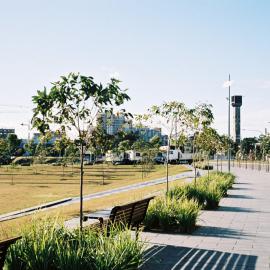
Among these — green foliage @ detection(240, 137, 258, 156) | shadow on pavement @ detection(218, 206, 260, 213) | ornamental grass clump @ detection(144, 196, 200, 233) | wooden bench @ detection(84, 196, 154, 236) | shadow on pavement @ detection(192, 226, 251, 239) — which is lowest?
shadow on pavement @ detection(218, 206, 260, 213)

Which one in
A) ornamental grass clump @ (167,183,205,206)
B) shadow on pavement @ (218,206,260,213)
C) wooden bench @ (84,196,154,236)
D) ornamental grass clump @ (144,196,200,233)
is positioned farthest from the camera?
shadow on pavement @ (218,206,260,213)

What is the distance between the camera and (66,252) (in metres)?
6.15

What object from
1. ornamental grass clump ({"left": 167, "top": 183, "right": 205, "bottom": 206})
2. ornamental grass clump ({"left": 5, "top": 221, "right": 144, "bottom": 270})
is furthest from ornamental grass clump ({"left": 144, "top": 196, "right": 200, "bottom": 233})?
ornamental grass clump ({"left": 5, "top": 221, "right": 144, "bottom": 270})

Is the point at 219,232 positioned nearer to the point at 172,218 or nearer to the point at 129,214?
the point at 172,218

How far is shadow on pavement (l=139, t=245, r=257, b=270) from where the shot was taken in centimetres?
767

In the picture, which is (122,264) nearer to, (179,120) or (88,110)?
(88,110)

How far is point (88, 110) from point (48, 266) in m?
3.50

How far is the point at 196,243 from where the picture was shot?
9.69 meters

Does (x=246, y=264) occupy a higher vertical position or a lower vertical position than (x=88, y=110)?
lower

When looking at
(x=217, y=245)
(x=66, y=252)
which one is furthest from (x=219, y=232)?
(x=66, y=252)

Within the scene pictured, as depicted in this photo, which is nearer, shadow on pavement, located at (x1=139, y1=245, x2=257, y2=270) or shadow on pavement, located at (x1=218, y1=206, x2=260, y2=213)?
shadow on pavement, located at (x1=139, y1=245, x2=257, y2=270)

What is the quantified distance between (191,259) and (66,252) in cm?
292

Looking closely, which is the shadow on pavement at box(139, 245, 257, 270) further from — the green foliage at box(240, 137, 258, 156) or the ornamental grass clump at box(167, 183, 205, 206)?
the green foliage at box(240, 137, 258, 156)

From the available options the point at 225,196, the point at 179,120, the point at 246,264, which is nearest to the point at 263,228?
the point at 246,264
